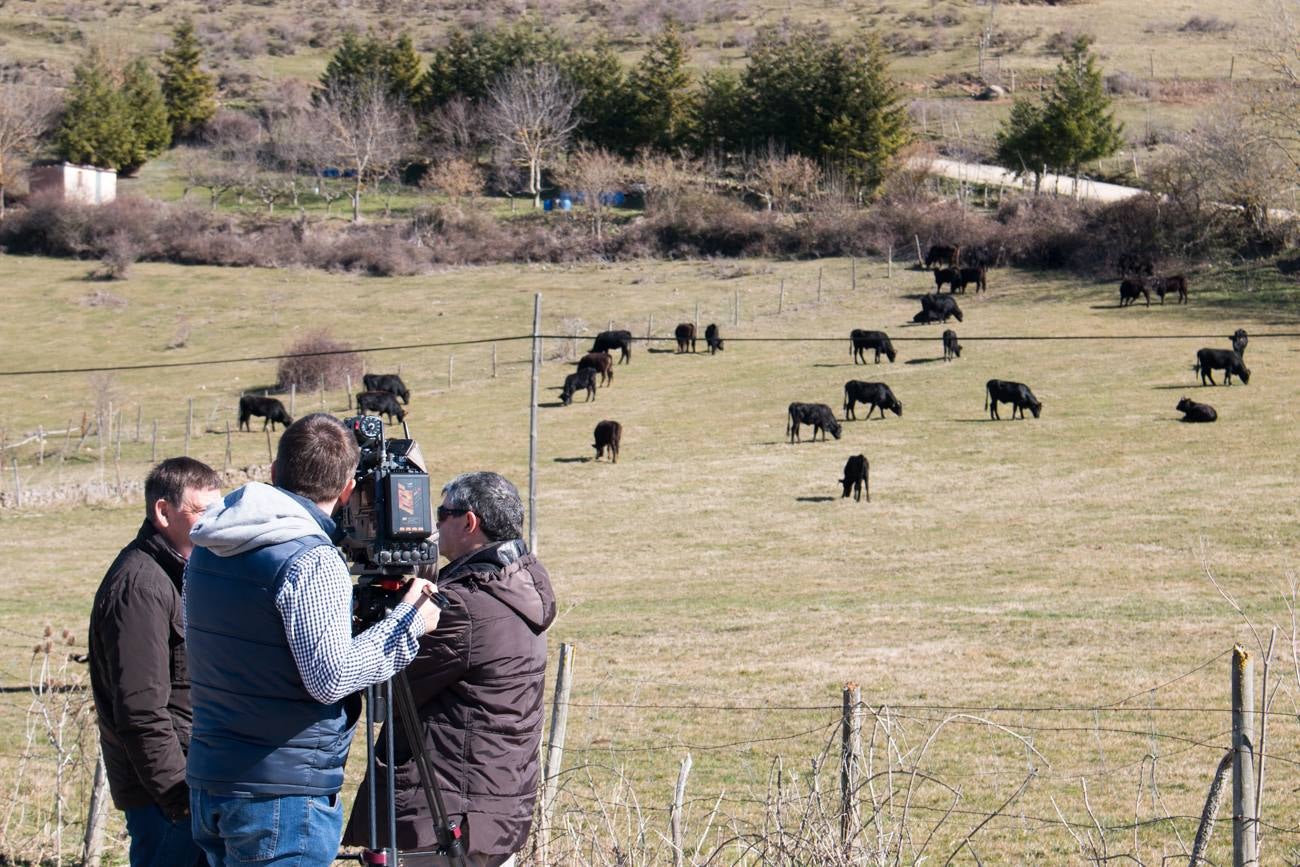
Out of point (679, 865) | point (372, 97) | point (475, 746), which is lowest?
point (679, 865)

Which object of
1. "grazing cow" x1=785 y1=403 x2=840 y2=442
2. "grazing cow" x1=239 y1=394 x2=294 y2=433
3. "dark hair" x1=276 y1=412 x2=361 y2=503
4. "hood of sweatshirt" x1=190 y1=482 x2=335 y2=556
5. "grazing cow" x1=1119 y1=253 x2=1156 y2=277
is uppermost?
"grazing cow" x1=1119 y1=253 x2=1156 y2=277

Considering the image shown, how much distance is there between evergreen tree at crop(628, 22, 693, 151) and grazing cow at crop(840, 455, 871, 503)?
61.6m

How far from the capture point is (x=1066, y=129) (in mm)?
72000

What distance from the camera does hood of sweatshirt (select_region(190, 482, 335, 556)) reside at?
4.34 metres

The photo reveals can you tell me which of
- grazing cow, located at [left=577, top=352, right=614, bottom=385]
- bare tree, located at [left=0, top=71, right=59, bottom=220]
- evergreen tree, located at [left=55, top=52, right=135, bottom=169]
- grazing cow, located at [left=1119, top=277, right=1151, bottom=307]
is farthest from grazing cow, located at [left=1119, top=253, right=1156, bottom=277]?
evergreen tree, located at [left=55, top=52, right=135, bottom=169]

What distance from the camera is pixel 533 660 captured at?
5.11 metres

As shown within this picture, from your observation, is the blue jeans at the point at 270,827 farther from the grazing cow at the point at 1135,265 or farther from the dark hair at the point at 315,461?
the grazing cow at the point at 1135,265

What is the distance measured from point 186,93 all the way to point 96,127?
1179 cm

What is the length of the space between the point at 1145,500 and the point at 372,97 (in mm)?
75087

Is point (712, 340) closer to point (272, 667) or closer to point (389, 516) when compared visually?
point (389, 516)

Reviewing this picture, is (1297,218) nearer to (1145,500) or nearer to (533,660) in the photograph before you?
(1145,500)

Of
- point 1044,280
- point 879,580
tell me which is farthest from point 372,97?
point 879,580

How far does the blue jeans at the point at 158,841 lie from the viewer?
5426 millimetres

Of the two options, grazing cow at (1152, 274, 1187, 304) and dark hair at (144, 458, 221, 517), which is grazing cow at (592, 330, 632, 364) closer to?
grazing cow at (1152, 274, 1187, 304)
